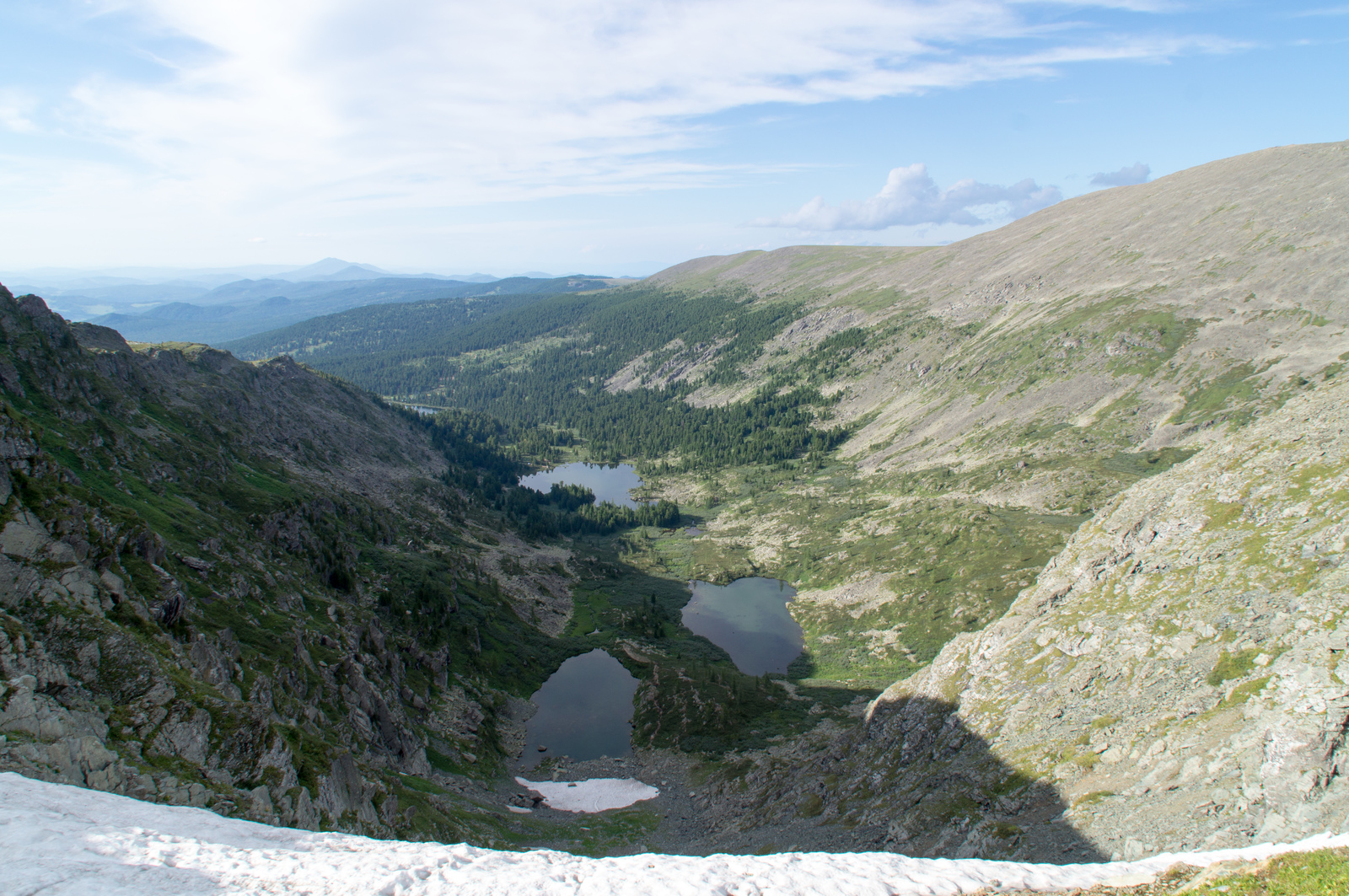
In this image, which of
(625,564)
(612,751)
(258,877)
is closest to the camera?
(258,877)

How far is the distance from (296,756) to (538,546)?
105 m

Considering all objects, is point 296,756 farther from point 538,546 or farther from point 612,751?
point 538,546

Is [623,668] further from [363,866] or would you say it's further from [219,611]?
[363,866]

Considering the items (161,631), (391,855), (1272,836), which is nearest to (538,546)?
(161,631)

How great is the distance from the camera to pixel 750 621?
10856 centimetres

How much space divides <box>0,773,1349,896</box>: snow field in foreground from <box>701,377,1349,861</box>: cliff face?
436 cm

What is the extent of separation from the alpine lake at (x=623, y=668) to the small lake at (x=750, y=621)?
137mm

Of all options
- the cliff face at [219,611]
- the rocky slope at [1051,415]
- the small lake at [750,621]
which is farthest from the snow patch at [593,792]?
the rocky slope at [1051,415]

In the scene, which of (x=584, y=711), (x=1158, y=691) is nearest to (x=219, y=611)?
(x=584, y=711)

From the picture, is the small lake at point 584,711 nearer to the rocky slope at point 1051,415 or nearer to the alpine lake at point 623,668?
the alpine lake at point 623,668

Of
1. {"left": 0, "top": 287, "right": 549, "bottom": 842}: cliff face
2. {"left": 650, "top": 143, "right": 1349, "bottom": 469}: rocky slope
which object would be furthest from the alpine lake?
{"left": 650, "top": 143, "right": 1349, "bottom": 469}: rocky slope

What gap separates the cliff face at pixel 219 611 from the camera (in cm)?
2811

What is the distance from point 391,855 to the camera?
899 inches

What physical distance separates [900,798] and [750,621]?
6869 cm
